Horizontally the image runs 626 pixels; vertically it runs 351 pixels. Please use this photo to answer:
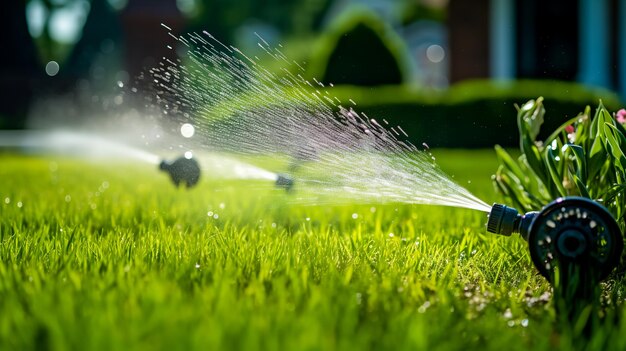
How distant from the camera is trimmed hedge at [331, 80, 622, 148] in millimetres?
11273

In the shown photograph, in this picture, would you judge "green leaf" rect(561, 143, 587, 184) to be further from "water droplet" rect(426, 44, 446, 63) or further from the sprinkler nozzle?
"water droplet" rect(426, 44, 446, 63)

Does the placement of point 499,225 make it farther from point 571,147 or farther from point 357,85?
point 357,85

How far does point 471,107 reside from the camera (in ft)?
37.4

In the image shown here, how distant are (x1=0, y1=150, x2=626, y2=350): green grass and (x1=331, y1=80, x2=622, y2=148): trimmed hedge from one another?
25.8 ft

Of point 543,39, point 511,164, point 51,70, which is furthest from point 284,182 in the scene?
point 51,70

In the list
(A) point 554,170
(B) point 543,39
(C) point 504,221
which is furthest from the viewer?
(B) point 543,39

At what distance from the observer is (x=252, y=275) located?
2.27 m

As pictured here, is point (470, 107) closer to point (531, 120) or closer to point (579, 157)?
point (531, 120)

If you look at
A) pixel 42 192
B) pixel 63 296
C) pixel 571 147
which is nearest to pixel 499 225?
pixel 571 147

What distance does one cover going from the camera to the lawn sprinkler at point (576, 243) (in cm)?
220

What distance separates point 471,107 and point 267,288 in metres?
9.62

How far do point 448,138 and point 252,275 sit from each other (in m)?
9.96

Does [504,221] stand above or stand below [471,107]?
below

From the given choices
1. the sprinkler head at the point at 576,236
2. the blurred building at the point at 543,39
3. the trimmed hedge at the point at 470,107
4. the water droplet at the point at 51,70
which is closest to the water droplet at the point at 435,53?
the water droplet at the point at 51,70
